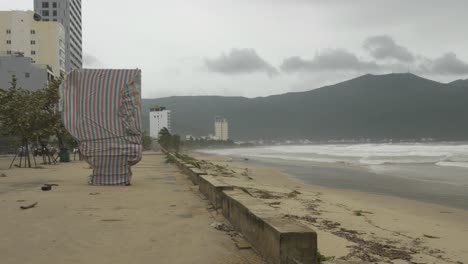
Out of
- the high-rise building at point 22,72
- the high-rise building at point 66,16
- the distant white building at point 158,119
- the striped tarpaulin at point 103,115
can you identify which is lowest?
the striped tarpaulin at point 103,115

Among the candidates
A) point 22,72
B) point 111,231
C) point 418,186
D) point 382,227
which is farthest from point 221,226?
point 22,72

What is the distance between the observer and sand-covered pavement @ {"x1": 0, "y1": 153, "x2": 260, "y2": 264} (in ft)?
18.4

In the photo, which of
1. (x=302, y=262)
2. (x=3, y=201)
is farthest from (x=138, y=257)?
(x=3, y=201)

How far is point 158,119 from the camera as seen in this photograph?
498 ft

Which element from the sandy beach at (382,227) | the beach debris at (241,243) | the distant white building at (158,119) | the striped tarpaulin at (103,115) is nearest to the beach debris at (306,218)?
the sandy beach at (382,227)

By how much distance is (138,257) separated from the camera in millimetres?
5562

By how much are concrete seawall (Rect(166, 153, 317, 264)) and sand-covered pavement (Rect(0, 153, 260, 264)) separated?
10.6 inches

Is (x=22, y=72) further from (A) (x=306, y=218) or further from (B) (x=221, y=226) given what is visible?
(B) (x=221, y=226)

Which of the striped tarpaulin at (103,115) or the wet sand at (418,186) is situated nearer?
the striped tarpaulin at (103,115)

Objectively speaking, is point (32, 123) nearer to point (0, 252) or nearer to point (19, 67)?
Result: point (0, 252)

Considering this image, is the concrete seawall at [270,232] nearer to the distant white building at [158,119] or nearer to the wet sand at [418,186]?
the wet sand at [418,186]

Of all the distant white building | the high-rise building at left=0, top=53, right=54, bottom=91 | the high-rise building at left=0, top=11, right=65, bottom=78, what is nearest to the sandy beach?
the high-rise building at left=0, top=53, right=54, bottom=91

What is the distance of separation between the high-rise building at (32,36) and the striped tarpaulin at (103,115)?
277 ft

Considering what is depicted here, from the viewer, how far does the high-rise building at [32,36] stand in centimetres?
9200
